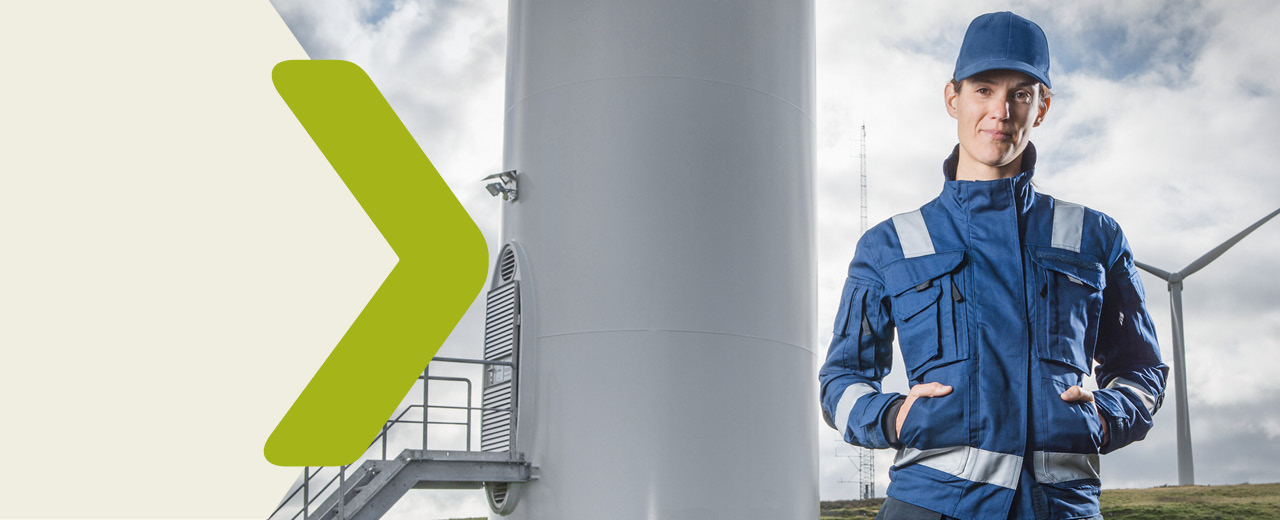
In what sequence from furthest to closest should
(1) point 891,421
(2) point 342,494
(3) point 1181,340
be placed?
(3) point 1181,340
(2) point 342,494
(1) point 891,421

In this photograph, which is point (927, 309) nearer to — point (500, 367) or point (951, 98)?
point (951, 98)

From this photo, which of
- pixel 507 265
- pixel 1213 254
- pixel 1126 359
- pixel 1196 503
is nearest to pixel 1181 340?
pixel 1213 254

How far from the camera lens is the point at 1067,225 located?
13.2ft

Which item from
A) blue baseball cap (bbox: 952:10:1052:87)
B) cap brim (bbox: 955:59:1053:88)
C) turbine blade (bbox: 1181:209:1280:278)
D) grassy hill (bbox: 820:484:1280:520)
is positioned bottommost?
grassy hill (bbox: 820:484:1280:520)

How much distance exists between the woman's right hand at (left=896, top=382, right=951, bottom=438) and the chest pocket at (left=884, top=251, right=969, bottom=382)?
0.38 feet

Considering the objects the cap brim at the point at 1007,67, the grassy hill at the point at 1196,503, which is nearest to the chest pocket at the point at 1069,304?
the cap brim at the point at 1007,67

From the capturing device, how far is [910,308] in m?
3.94

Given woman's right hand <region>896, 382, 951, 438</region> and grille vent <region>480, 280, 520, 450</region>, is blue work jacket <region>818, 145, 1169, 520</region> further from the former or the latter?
grille vent <region>480, 280, 520, 450</region>

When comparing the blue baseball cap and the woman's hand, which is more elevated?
the blue baseball cap

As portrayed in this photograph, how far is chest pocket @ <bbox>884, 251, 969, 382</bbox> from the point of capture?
12.7ft

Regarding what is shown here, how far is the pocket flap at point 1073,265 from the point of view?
12.9 feet

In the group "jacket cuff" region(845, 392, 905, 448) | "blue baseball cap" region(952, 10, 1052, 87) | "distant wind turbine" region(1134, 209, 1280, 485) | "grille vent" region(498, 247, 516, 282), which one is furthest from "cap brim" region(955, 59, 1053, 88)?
"distant wind turbine" region(1134, 209, 1280, 485)

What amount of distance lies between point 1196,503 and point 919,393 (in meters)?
37.8

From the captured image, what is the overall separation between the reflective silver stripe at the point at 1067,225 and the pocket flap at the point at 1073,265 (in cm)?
3
